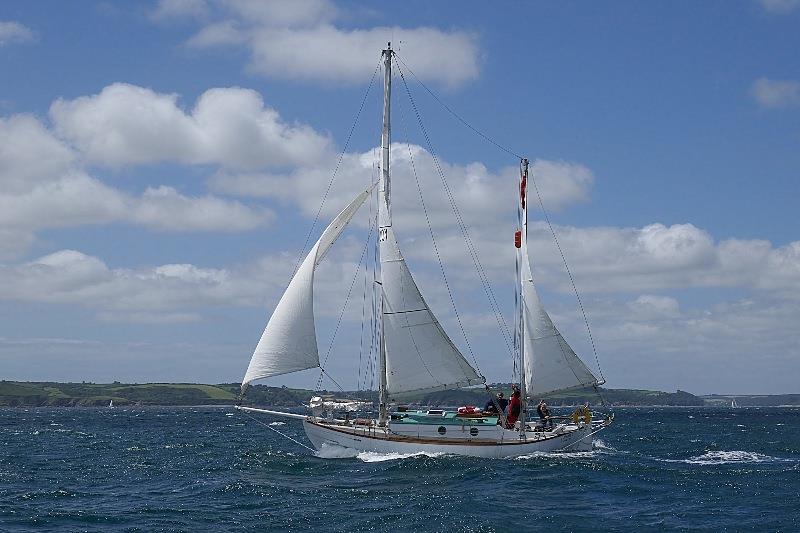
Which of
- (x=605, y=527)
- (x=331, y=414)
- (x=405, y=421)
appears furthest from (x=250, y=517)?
(x=331, y=414)

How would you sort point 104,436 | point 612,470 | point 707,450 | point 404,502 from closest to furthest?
point 404,502
point 612,470
point 707,450
point 104,436

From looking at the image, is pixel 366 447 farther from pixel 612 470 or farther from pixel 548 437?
pixel 612 470

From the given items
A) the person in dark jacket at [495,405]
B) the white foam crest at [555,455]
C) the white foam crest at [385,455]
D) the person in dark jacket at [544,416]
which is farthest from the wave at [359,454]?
the person in dark jacket at [544,416]

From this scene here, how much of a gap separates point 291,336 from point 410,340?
6.68 meters

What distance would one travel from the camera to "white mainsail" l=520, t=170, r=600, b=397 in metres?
51.8

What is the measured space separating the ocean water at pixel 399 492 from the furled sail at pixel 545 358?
13.7 feet

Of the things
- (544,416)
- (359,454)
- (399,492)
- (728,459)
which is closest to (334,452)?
(359,454)

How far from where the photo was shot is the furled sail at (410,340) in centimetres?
4903

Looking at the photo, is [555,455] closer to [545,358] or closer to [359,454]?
[545,358]

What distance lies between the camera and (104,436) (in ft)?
288

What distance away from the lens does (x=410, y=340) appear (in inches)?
1928

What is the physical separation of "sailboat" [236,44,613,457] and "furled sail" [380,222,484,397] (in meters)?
0.06

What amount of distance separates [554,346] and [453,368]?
260 inches

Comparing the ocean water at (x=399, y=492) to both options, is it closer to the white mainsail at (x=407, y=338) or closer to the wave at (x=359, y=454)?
the wave at (x=359, y=454)
